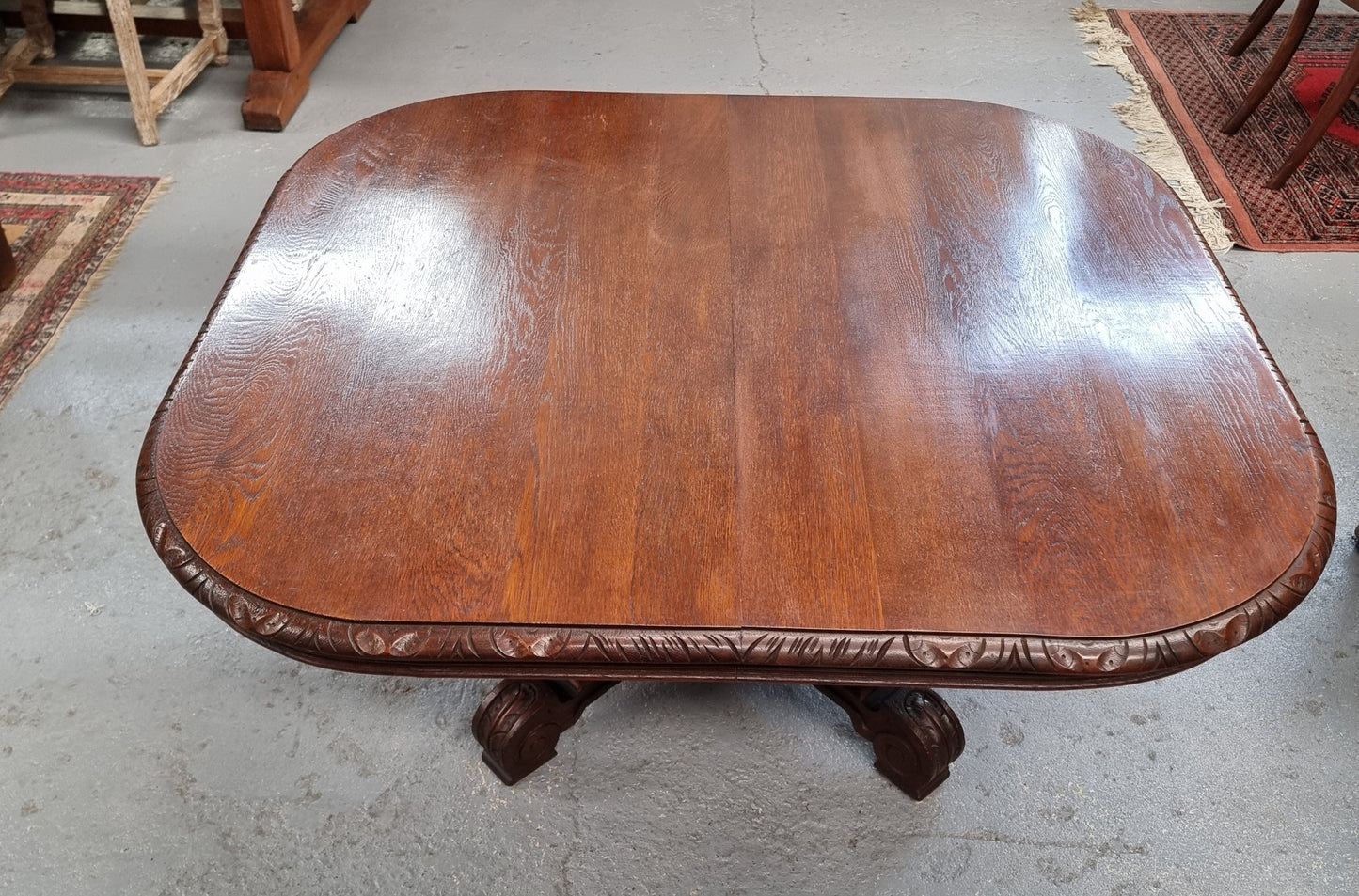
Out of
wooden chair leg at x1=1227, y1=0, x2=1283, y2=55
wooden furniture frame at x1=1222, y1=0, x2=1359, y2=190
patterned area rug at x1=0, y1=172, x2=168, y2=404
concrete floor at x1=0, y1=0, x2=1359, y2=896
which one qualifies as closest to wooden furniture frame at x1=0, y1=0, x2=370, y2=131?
patterned area rug at x1=0, y1=172, x2=168, y2=404

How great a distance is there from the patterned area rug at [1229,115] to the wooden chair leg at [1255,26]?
3cm

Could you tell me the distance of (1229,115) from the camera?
112 inches

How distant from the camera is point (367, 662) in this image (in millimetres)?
982

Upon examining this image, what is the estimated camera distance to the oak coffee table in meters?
0.99

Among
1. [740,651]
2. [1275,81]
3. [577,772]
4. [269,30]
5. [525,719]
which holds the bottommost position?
[577,772]

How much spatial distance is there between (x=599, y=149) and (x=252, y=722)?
100 centimetres

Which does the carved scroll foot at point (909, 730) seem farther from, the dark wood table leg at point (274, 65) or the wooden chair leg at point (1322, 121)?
the dark wood table leg at point (274, 65)

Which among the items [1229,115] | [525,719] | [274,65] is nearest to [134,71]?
[274,65]

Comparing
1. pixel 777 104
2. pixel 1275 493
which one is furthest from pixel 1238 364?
pixel 777 104

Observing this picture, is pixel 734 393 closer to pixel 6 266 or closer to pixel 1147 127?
pixel 6 266

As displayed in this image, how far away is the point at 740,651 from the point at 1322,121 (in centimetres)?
231

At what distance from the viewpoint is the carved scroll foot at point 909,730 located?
4.45 feet

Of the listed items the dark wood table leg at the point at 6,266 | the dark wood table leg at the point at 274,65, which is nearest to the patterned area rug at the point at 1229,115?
the dark wood table leg at the point at 274,65

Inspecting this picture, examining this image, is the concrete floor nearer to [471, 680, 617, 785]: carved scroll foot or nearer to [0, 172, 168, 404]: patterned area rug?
[471, 680, 617, 785]: carved scroll foot
